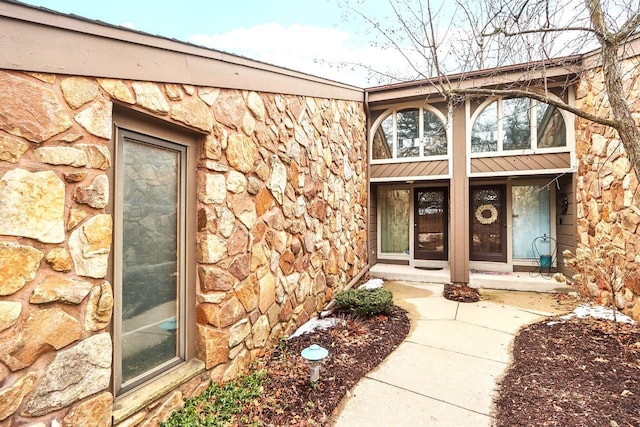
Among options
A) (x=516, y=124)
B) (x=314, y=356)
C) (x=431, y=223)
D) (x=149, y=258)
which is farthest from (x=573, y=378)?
(x=431, y=223)

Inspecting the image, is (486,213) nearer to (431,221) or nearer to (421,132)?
(431,221)

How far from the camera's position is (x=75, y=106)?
4.86ft

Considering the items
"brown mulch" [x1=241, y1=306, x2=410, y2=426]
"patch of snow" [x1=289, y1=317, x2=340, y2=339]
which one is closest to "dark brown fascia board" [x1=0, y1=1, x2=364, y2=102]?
"brown mulch" [x1=241, y1=306, x2=410, y2=426]

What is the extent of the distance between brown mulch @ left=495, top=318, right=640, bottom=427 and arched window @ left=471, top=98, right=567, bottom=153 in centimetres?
333

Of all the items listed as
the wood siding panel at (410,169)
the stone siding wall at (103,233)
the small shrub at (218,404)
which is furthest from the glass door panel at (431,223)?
the small shrub at (218,404)

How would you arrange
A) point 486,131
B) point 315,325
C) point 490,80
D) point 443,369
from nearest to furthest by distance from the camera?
1. point 443,369
2. point 315,325
3. point 490,80
4. point 486,131

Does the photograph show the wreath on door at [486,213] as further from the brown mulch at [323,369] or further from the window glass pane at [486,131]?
the brown mulch at [323,369]

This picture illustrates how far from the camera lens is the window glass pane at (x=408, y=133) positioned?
6.42m

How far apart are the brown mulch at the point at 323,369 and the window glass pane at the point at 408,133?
377 centimetres

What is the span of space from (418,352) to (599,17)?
10.9 feet

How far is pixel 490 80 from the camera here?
5.27 m

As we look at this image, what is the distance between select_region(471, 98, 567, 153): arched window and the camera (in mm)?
5555

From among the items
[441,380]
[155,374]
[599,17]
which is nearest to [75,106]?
[155,374]

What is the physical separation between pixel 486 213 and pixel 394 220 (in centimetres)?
203
